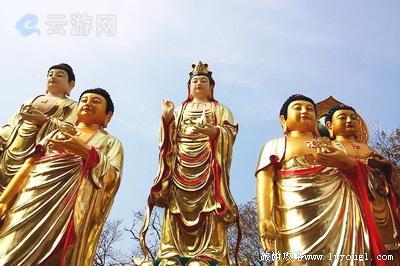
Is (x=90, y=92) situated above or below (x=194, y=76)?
below

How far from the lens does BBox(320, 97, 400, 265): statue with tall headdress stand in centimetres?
480

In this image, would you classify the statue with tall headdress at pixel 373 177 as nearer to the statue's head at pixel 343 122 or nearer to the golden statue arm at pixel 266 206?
the statue's head at pixel 343 122

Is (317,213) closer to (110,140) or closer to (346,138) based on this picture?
(346,138)

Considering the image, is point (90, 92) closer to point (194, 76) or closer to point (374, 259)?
point (194, 76)

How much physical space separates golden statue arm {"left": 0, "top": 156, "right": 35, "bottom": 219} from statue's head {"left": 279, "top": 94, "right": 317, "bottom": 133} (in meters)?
2.47

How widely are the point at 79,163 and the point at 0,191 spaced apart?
3.77ft

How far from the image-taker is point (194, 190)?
5465 millimetres

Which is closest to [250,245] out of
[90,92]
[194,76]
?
[194,76]

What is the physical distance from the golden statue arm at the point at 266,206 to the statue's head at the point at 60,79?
276 centimetres

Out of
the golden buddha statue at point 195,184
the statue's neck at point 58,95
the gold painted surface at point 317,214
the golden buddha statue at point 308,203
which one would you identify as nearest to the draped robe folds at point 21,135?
the statue's neck at point 58,95

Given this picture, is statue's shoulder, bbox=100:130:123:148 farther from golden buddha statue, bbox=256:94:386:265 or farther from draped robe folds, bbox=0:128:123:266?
golden buddha statue, bbox=256:94:386:265

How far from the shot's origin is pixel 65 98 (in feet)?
21.2

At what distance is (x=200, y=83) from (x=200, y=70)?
20 cm

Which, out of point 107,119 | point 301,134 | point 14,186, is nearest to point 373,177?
point 301,134
